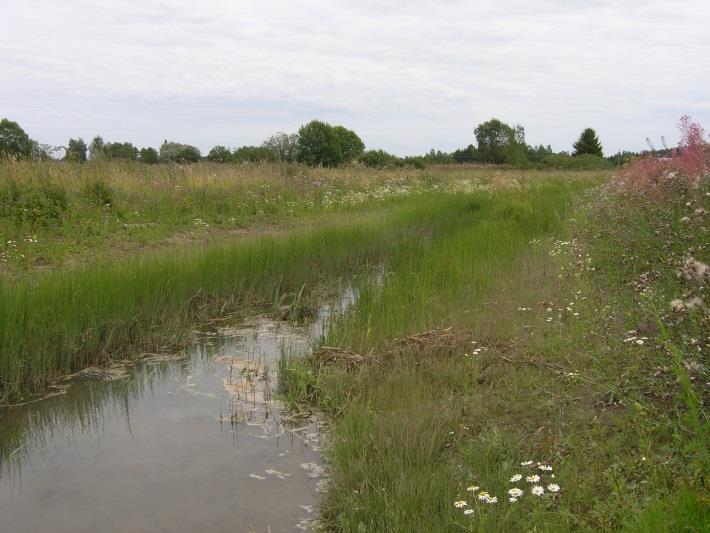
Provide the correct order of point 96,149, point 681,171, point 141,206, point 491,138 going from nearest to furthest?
point 681,171 < point 141,206 < point 96,149 < point 491,138

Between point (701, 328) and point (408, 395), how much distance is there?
203 centimetres

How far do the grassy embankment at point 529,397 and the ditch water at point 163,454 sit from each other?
1.02 feet

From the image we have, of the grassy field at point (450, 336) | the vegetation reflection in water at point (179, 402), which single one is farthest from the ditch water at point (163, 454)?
→ the grassy field at point (450, 336)

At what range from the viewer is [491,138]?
65.7 m

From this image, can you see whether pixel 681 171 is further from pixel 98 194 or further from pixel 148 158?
pixel 148 158

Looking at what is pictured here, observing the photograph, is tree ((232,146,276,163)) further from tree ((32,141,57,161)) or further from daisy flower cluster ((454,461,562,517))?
daisy flower cluster ((454,461,562,517))

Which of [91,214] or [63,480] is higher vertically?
[91,214]

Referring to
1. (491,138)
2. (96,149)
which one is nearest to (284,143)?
(491,138)

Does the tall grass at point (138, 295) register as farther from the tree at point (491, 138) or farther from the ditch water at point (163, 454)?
the tree at point (491, 138)

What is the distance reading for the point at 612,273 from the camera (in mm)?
5934

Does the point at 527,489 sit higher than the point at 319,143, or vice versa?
the point at 319,143

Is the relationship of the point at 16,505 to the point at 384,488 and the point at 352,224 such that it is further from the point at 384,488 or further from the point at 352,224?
the point at 352,224

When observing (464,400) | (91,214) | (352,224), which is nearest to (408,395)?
(464,400)

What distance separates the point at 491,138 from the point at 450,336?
6390 centimetres
